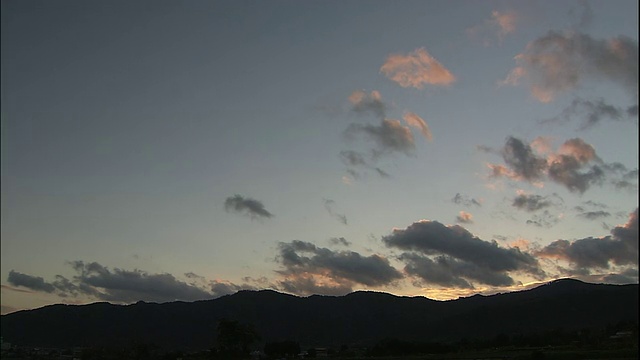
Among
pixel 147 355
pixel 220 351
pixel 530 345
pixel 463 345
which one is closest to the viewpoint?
pixel 530 345

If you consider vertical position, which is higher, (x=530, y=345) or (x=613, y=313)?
(x=613, y=313)

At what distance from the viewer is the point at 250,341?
163750 mm

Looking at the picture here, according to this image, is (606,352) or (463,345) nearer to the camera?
(606,352)

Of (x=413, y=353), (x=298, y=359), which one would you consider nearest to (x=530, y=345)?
(x=413, y=353)

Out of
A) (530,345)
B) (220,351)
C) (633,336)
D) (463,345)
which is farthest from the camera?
(220,351)

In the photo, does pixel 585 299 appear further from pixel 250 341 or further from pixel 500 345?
pixel 250 341

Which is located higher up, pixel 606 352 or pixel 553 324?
pixel 553 324

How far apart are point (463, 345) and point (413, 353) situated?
46.9ft

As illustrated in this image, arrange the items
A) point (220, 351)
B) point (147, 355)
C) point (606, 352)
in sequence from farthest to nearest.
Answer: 1. point (147, 355)
2. point (220, 351)
3. point (606, 352)

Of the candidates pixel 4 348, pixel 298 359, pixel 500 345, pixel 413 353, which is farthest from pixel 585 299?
pixel 4 348

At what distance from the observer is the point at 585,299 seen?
621 feet

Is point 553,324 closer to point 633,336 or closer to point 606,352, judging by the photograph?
point 633,336

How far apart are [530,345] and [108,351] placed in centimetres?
11547

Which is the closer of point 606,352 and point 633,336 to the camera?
point 606,352
